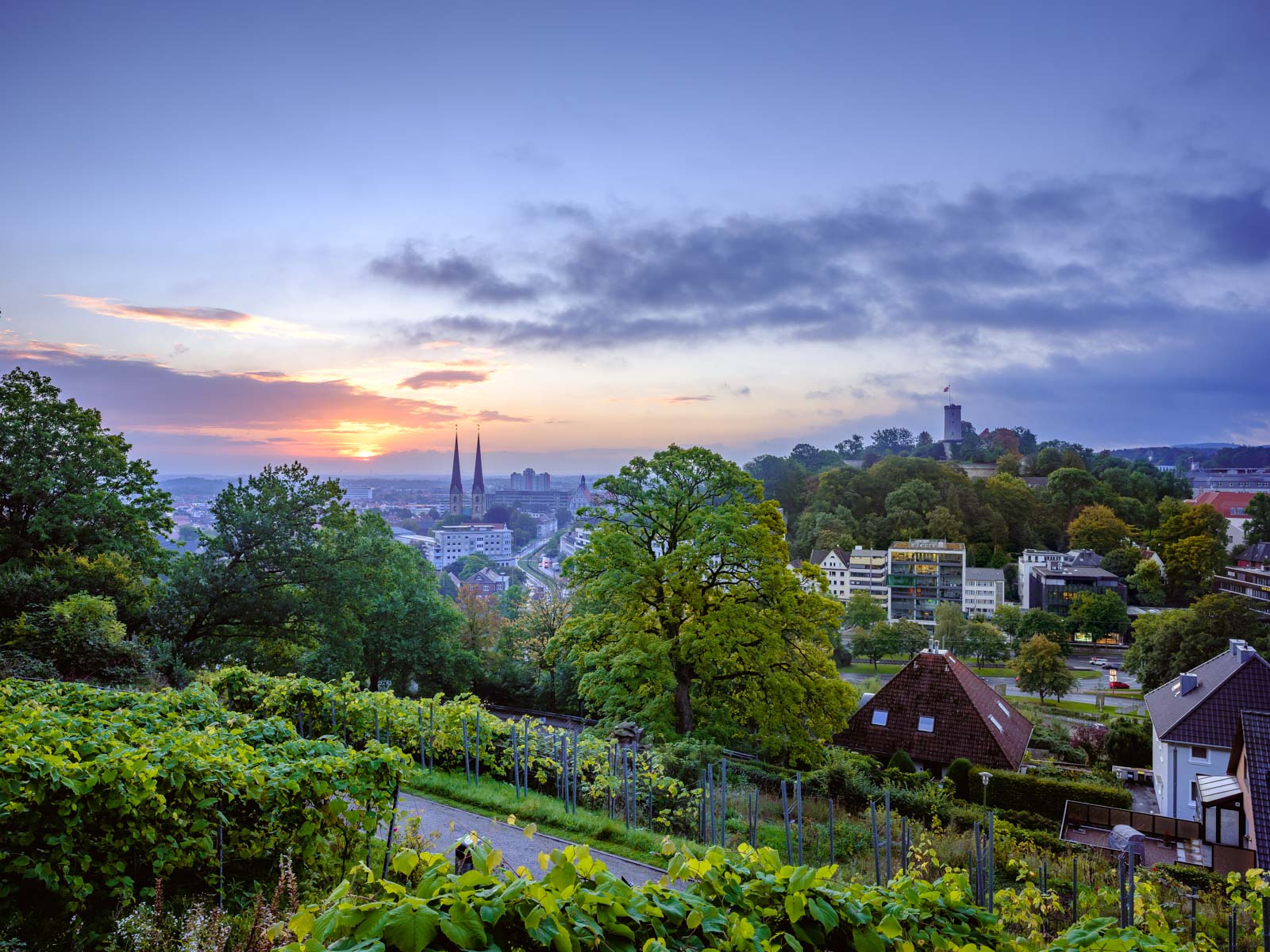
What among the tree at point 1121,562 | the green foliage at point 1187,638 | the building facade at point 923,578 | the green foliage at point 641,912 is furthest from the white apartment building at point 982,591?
the green foliage at point 641,912

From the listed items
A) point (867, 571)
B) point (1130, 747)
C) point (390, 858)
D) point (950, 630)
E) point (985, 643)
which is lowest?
point (985, 643)

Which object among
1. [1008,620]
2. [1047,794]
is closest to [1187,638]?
[1008,620]

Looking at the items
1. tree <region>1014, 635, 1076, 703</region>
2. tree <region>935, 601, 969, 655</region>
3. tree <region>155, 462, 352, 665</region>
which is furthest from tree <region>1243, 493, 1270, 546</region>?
tree <region>155, 462, 352, 665</region>

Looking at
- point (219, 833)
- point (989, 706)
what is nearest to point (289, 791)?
point (219, 833)

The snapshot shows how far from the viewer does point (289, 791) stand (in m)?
4.34

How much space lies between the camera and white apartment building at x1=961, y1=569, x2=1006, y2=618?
5731cm

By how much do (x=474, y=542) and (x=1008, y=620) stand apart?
8917 cm

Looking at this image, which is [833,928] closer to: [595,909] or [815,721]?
[595,909]

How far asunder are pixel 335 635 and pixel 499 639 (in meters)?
10.0

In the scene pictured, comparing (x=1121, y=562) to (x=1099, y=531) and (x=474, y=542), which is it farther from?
(x=474, y=542)

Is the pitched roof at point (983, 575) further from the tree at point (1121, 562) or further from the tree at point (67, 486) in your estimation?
the tree at point (67, 486)

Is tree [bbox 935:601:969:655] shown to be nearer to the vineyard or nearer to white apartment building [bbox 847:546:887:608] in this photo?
white apartment building [bbox 847:546:887:608]

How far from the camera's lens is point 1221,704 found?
1912cm

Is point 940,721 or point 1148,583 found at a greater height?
point 940,721
